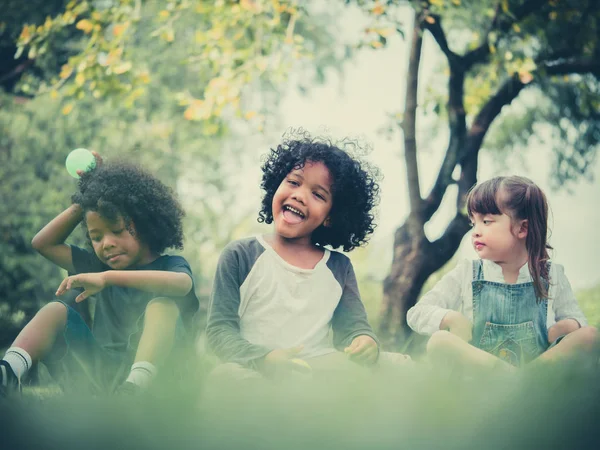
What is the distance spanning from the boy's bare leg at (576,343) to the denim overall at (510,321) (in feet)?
0.66

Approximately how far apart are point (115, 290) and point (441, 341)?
1.40m

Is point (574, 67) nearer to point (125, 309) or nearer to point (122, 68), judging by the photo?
point (122, 68)

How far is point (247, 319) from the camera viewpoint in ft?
9.01

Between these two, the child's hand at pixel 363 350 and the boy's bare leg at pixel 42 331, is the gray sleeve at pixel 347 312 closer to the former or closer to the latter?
the child's hand at pixel 363 350

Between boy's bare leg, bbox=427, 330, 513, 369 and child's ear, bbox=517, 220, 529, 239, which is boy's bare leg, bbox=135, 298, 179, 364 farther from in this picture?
child's ear, bbox=517, 220, 529, 239

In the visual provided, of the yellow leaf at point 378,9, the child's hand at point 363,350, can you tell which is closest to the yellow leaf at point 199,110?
the yellow leaf at point 378,9

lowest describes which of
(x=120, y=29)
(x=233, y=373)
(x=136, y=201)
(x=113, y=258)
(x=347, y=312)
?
(x=233, y=373)

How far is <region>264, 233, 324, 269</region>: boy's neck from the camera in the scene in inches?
113

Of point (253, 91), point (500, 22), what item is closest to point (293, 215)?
point (500, 22)

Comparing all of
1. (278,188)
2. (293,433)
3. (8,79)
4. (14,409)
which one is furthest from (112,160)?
(8,79)

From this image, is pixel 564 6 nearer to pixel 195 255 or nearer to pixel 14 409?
pixel 14 409

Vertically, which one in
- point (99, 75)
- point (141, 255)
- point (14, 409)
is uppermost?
point (99, 75)

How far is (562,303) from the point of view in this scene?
9.14 ft

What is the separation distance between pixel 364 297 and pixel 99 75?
4.08 meters
